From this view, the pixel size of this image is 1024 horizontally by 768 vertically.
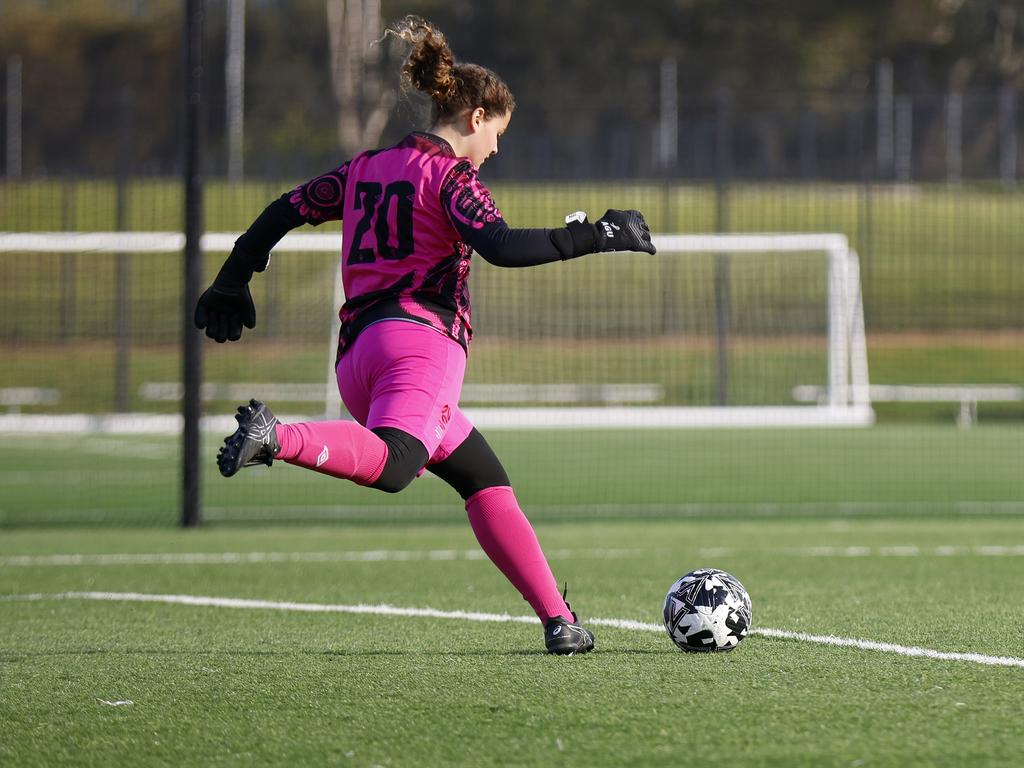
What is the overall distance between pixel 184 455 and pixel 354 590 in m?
3.53

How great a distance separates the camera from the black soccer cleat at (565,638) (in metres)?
5.26

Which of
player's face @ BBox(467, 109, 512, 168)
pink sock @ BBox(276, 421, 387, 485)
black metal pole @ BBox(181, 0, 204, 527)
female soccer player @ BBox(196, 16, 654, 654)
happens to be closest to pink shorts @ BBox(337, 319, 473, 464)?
female soccer player @ BBox(196, 16, 654, 654)

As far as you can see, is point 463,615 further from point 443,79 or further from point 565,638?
point 443,79

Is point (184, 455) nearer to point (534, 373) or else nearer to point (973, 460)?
point (973, 460)

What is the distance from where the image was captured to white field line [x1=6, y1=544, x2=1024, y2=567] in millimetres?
8859

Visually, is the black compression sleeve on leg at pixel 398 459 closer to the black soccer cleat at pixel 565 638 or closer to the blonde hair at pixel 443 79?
the black soccer cleat at pixel 565 638

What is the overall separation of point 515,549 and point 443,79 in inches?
63.7

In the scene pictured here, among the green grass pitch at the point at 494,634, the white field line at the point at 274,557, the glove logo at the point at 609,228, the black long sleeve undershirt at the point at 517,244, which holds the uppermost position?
the glove logo at the point at 609,228

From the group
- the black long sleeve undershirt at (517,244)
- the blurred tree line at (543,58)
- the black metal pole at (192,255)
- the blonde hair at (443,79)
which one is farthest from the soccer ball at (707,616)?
the blurred tree line at (543,58)

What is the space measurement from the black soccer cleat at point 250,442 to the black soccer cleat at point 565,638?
4.46ft

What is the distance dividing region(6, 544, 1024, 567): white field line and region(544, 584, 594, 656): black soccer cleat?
3528 millimetres

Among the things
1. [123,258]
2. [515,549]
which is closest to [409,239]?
[515,549]

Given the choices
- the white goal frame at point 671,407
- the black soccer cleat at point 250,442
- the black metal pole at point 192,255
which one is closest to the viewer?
the black soccer cleat at point 250,442

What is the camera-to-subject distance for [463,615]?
6484mm
